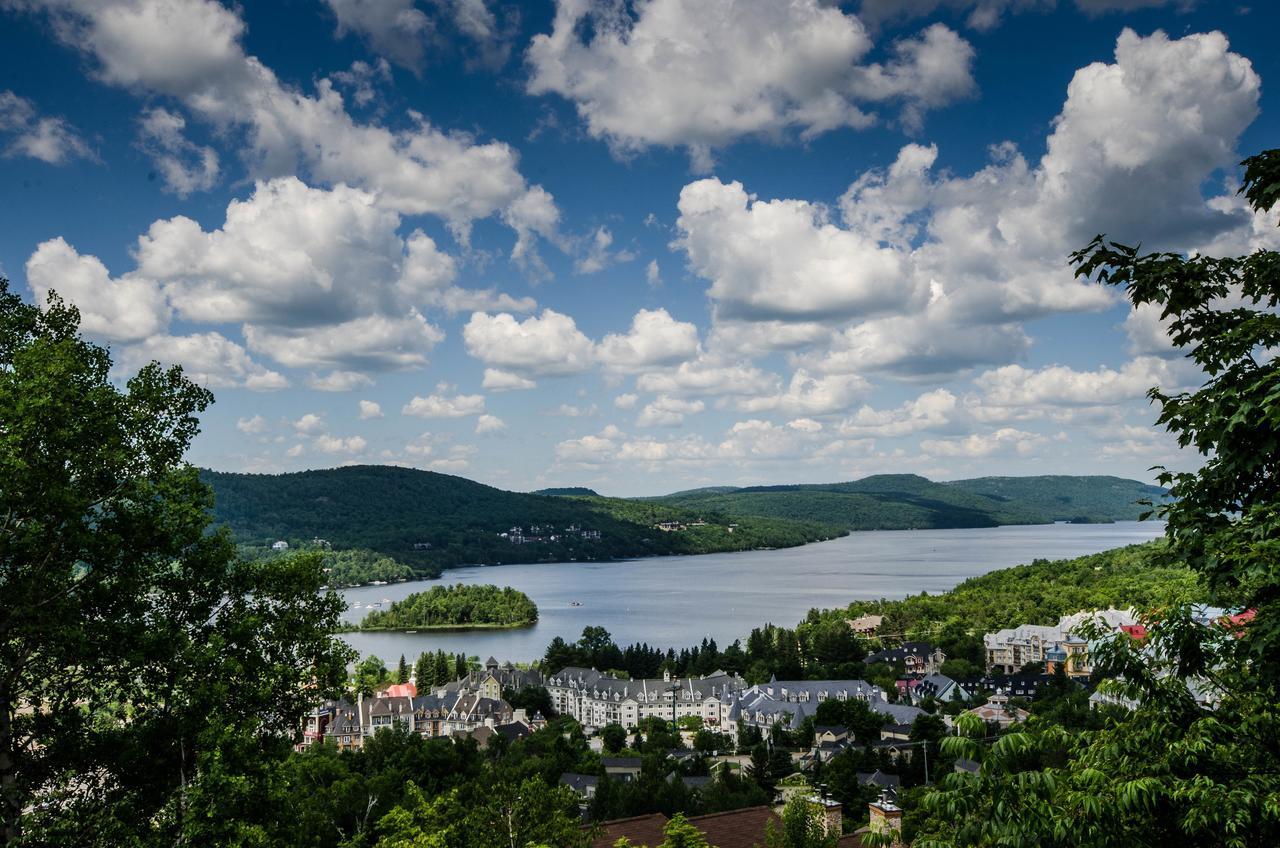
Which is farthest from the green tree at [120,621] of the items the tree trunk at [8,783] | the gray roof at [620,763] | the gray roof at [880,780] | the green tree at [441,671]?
the green tree at [441,671]

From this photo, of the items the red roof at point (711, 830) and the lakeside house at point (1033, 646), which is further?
the lakeside house at point (1033, 646)

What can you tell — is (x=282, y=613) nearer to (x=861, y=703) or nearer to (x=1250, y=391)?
(x=1250, y=391)

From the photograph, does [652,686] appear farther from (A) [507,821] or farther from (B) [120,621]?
(B) [120,621]

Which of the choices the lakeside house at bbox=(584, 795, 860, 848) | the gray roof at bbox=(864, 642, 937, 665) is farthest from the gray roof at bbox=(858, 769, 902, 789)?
the gray roof at bbox=(864, 642, 937, 665)

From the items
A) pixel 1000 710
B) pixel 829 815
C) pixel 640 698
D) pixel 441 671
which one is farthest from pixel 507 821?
pixel 441 671

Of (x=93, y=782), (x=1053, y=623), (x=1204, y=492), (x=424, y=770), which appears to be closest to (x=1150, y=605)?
(x=1204, y=492)

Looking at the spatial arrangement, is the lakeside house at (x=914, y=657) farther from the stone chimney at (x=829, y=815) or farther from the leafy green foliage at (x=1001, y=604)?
the stone chimney at (x=829, y=815)

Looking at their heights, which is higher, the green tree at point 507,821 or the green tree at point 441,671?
the green tree at point 507,821
